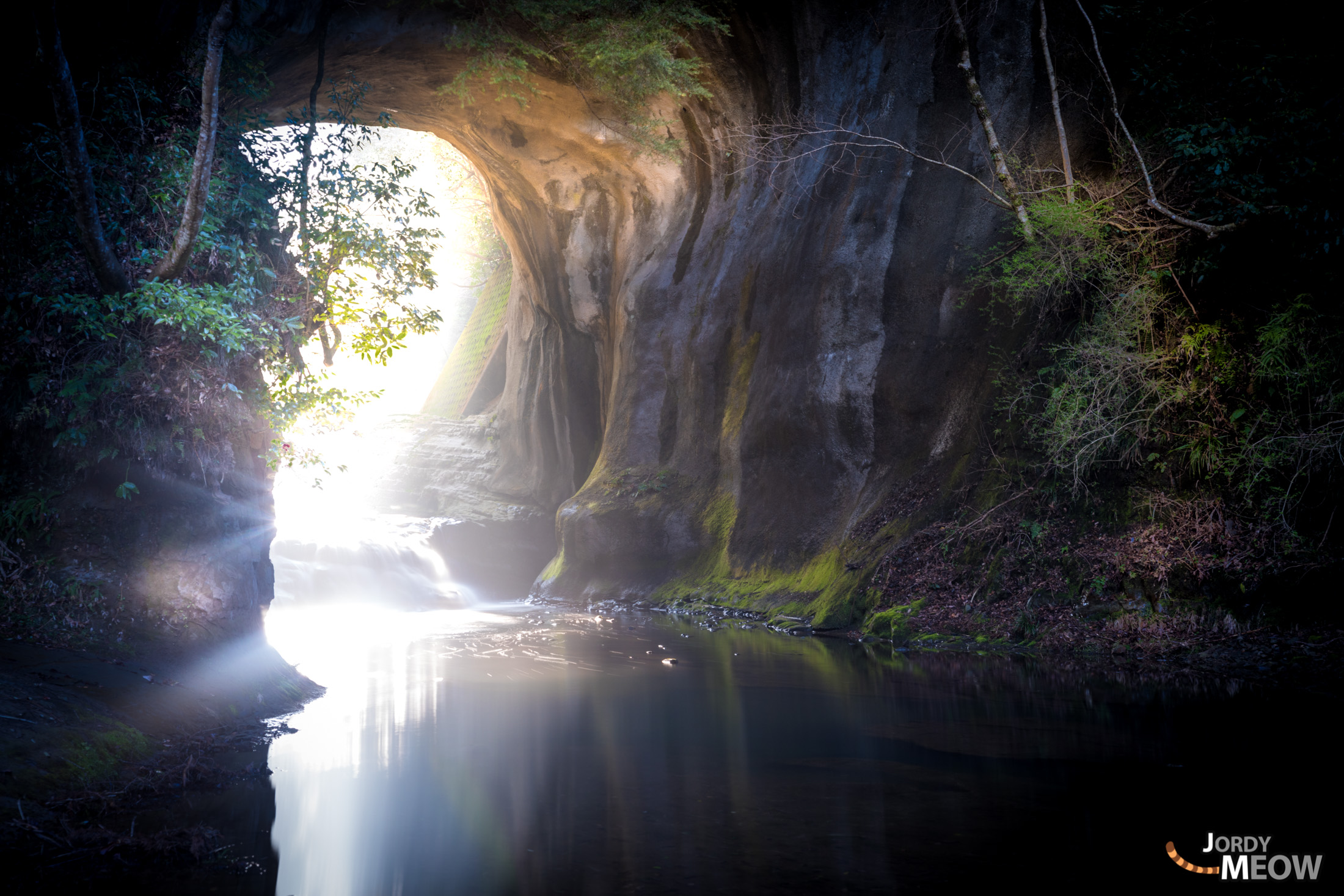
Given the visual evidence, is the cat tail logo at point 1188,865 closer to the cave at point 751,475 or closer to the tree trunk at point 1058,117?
the cave at point 751,475

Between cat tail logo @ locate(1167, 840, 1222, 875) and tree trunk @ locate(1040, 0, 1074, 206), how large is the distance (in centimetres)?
891

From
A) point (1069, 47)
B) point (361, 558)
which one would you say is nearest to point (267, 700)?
point (1069, 47)

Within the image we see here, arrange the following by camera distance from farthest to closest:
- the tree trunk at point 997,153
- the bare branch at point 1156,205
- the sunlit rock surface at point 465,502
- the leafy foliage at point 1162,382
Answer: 1. the sunlit rock surface at point 465,502
2. the tree trunk at point 997,153
3. the bare branch at point 1156,205
4. the leafy foliage at point 1162,382

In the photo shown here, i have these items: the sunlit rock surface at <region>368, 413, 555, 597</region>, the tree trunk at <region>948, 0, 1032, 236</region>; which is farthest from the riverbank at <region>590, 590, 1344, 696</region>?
the sunlit rock surface at <region>368, 413, 555, 597</region>

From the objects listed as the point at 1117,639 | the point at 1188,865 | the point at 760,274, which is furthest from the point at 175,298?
the point at 760,274

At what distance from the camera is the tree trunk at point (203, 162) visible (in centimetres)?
695

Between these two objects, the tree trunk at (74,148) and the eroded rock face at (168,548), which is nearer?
the tree trunk at (74,148)

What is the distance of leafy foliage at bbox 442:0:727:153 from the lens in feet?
47.8

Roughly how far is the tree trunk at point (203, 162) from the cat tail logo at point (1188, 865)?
789 centimetres

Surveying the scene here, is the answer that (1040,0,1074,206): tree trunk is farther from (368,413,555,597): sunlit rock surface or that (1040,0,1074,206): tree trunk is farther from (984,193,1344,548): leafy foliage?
(368,413,555,597): sunlit rock surface

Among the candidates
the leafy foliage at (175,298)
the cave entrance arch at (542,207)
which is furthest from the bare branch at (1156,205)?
the cave entrance arch at (542,207)

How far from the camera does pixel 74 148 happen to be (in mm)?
6363

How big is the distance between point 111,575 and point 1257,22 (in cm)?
1418

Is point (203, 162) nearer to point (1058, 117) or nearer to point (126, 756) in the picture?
point (126, 756)
